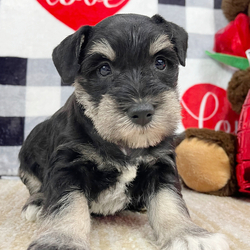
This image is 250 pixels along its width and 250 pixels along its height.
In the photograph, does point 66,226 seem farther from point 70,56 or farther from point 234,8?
point 234,8

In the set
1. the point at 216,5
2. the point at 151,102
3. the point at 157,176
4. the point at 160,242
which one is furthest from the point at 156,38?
the point at 216,5

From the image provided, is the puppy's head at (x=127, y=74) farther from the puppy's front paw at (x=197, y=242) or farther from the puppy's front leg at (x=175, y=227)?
the puppy's front paw at (x=197, y=242)

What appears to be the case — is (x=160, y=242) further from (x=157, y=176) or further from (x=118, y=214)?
(x=118, y=214)

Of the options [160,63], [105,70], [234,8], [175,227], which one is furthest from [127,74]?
[234,8]

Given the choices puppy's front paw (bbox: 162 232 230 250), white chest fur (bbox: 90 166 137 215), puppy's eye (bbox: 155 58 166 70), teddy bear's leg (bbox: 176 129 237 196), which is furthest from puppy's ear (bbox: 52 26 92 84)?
teddy bear's leg (bbox: 176 129 237 196)

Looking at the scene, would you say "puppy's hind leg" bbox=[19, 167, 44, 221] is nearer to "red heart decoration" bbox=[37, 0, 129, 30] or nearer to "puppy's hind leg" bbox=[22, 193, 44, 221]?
"puppy's hind leg" bbox=[22, 193, 44, 221]

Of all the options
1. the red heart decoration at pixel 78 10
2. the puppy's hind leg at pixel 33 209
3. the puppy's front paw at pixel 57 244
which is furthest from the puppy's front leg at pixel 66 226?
the red heart decoration at pixel 78 10
